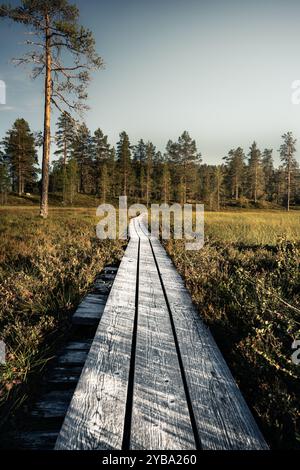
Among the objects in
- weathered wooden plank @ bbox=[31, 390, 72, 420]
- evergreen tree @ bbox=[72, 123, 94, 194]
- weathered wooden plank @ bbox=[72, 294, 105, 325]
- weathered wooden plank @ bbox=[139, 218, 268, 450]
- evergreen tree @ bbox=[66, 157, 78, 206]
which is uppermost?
evergreen tree @ bbox=[72, 123, 94, 194]

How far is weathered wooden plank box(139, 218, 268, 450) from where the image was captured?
1.59m

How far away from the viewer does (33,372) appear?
89.4 inches

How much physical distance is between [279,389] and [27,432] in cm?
180

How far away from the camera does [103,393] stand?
75.0 inches

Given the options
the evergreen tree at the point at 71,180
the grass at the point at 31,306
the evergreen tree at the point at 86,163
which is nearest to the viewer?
the grass at the point at 31,306

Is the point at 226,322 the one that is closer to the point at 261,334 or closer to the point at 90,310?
the point at 261,334

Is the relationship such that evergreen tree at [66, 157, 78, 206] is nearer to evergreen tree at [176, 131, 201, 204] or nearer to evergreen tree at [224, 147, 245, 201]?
evergreen tree at [176, 131, 201, 204]

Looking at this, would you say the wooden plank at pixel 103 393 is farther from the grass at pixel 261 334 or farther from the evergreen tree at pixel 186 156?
the evergreen tree at pixel 186 156

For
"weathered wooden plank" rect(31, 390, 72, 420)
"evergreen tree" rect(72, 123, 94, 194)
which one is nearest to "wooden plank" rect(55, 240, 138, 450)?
"weathered wooden plank" rect(31, 390, 72, 420)

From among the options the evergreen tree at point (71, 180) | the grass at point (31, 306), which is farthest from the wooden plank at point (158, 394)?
Answer: the evergreen tree at point (71, 180)

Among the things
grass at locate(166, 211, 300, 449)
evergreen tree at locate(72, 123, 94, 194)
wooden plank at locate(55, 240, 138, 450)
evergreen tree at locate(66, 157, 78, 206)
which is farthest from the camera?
evergreen tree at locate(72, 123, 94, 194)

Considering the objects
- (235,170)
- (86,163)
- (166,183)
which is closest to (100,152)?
(86,163)

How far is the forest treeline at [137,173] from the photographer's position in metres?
54.5

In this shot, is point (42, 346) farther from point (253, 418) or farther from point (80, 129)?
point (80, 129)
